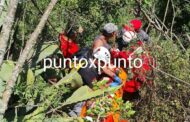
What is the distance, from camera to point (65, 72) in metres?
5.05

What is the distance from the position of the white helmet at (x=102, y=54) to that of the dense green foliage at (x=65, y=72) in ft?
1.43

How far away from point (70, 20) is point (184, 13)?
15.3ft

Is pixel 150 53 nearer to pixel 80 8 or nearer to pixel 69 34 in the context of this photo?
pixel 69 34

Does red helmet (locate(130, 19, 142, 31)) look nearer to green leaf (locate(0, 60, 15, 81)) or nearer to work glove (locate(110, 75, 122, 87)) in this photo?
work glove (locate(110, 75, 122, 87))

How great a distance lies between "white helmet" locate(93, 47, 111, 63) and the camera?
5.00 meters

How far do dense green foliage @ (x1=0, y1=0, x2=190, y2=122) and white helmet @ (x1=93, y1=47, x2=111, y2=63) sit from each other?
0.43 metres

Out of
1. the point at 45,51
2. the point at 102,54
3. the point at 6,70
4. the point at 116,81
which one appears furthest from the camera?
the point at 116,81

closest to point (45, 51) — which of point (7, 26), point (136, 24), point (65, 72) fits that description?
point (65, 72)

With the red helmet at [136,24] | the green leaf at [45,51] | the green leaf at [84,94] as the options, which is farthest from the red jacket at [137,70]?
the green leaf at [84,94]

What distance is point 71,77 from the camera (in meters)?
4.41

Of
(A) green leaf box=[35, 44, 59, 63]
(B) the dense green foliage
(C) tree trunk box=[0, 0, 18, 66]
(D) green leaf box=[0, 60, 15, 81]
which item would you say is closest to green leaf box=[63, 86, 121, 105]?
(B) the dense green foliage

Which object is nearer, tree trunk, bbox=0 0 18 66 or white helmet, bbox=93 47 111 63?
tree trunk, bbox=0 0 18 66

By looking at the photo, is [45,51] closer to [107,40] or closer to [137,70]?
[107,40]

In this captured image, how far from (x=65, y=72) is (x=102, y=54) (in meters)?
0.47
